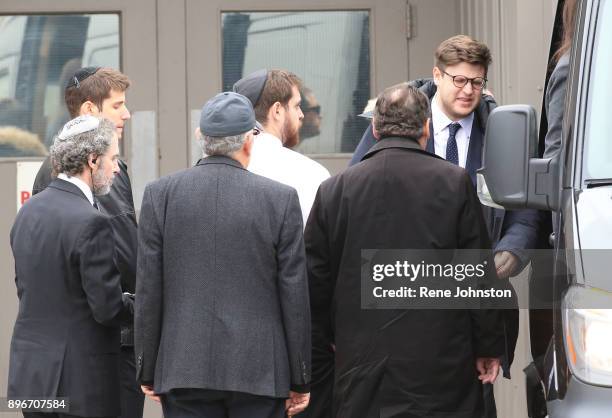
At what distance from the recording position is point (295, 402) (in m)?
4.65

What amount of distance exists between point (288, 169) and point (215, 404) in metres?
1.21

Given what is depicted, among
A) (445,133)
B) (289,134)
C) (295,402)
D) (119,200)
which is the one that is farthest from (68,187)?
(445,133)

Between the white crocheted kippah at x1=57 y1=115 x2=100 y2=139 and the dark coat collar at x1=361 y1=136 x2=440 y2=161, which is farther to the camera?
the white crocheted kippah at x1=57 y1=115 x2=100 y2=139

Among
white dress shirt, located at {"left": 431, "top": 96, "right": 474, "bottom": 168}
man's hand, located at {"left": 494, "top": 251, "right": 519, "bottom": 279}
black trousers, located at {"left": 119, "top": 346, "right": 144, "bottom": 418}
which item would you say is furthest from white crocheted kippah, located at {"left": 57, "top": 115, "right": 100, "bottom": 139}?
man's hand, located at {"left": 494, "top": 251, "right": 519, "bottom": 279}

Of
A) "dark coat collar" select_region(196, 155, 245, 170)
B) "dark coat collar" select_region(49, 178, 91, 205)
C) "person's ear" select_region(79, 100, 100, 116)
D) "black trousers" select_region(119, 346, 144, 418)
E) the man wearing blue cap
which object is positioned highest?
"person's ear" select_region(79, 100, 100, 116)

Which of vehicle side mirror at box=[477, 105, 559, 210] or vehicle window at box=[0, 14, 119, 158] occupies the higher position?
vehicle window at box=[0, 14, 119, 158]

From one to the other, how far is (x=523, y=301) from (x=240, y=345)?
2.25 metres

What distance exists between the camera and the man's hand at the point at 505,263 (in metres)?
4.93

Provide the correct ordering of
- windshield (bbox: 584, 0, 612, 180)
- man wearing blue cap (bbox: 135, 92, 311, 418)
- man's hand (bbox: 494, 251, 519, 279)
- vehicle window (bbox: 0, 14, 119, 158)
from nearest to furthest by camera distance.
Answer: windshield (bbox: 584, 0, 612, 180), man wearing blue cap (bbox: 135, 92, 311, 418), man's hand (bbox: 494, 251, 519, 279), vehicle window (bbox: 0, 14, 119, 158)

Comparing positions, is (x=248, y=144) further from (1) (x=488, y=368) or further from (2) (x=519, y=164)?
(1) (x=488, y=368)

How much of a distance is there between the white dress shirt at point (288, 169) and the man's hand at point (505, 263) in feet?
2.79

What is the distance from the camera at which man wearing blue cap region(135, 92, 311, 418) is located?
4.41 meters

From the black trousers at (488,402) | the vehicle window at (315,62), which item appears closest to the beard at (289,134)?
the black trousers at (488,402)

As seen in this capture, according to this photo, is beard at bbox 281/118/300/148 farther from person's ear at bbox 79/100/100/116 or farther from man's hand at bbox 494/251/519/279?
man's hand at bbox 494/251/519/279
